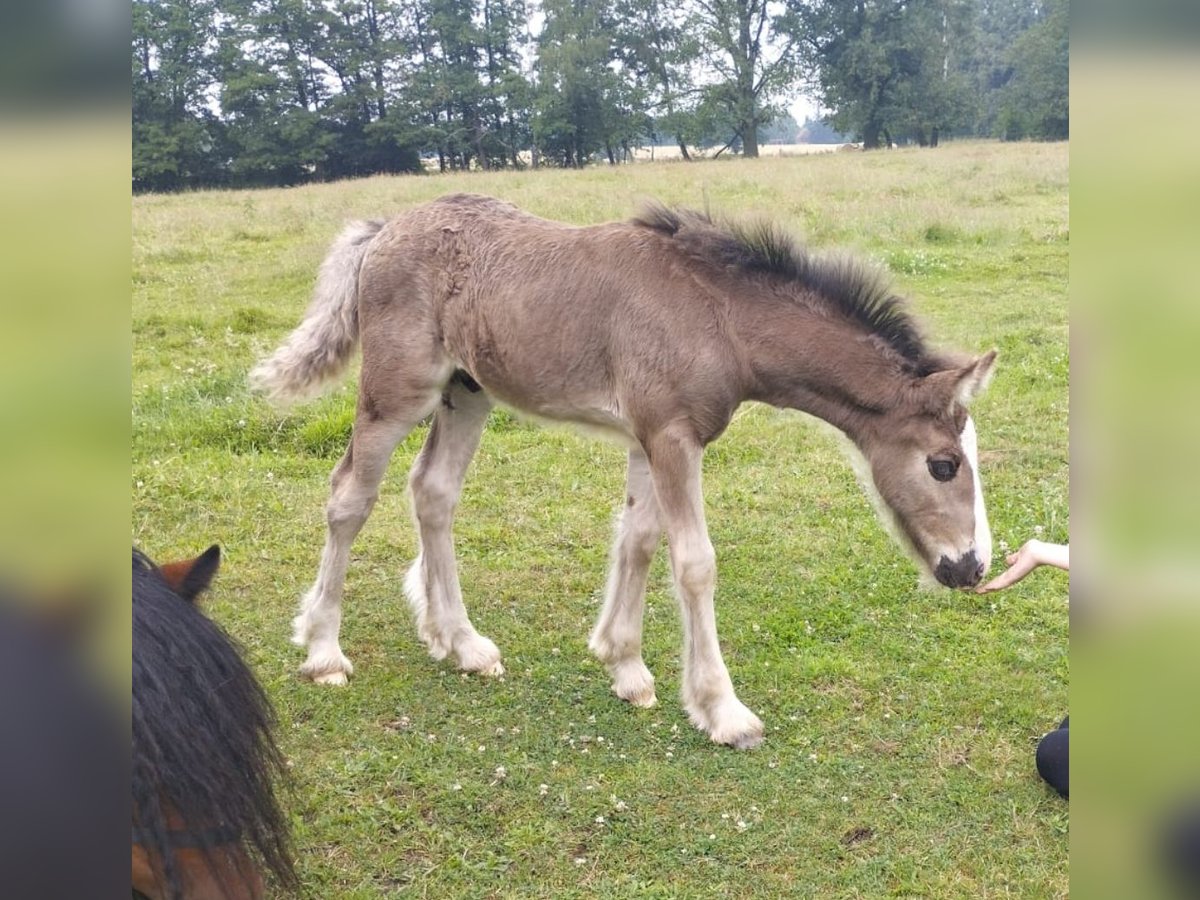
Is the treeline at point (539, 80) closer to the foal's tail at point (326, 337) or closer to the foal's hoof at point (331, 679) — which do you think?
the foal's tail at point (326, 337)

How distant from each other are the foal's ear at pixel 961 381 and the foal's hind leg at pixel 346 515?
6.78 feet

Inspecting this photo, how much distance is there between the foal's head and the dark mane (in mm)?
180

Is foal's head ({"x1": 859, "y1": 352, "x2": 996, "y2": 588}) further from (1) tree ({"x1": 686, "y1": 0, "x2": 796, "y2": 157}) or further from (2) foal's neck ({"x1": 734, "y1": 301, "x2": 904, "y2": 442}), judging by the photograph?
(1) tree ({"x1": 686, "y1": 0, "x2": 796, "y2": 157})

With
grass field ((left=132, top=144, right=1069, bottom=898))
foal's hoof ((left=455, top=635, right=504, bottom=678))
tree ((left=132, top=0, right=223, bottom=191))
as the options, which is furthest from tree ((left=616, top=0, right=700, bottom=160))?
foal's hoof ((left=455, top=635, right=504, bottom=678))

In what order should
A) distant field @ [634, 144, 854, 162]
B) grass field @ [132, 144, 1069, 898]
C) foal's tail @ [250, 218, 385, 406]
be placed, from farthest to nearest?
distant field @ [634, 144, 854, 162] < foal's tail @ [250, 218, 385, 406] < grass field @ [132, 144, 1069, 898]

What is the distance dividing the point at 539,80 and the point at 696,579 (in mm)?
23723

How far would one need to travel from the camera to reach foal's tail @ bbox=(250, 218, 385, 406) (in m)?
4.55

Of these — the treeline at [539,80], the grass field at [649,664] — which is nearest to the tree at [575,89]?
the treeline at [539,80]

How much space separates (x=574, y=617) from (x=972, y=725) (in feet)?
6.34

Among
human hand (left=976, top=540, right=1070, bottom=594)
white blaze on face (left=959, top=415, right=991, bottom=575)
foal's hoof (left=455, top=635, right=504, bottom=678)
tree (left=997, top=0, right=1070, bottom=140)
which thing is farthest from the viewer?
tree (left=997, top=0, right=1070, bottom=140)

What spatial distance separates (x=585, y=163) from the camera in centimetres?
2617

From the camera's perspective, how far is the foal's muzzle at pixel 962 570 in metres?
3.61

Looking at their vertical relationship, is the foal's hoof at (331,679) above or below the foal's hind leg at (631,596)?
below
